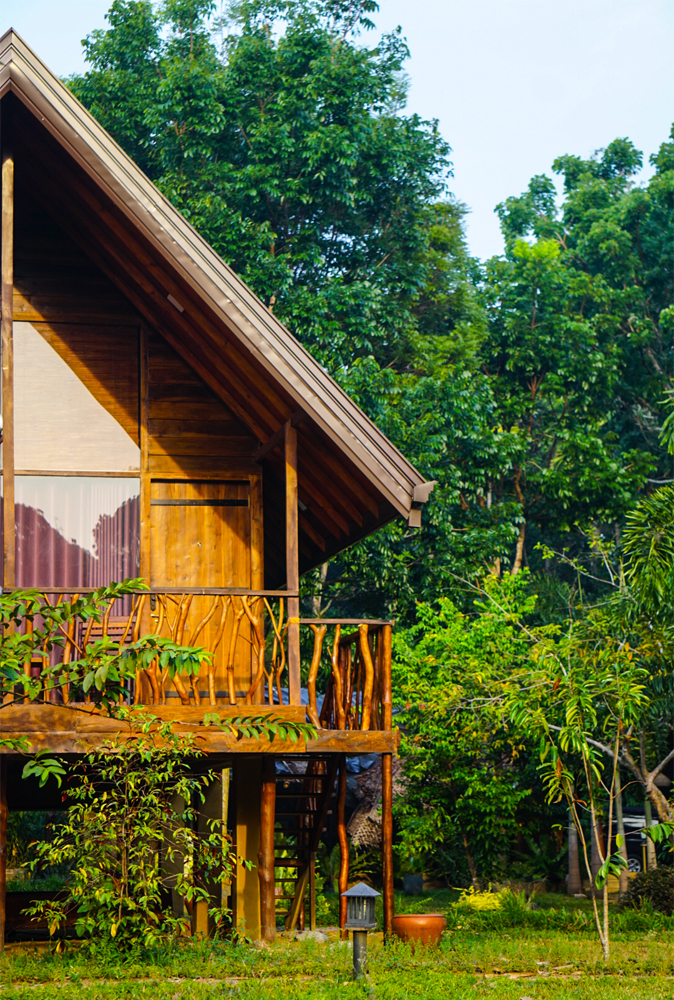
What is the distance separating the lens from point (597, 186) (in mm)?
30828

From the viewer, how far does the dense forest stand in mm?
15820

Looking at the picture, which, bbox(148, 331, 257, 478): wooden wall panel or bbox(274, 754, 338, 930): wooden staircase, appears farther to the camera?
bbox(274, 754, 338, 930): wooden staircase

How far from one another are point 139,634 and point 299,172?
1523 centimetres

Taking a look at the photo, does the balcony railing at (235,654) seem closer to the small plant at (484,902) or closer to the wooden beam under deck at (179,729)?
the wooden beam under deck at (179,729)

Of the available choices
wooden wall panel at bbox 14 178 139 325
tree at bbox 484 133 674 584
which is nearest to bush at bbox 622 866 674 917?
wooden wall panel at bbox 14 178 139 325

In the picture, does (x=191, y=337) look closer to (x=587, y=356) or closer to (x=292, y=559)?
(x=292, y=559)

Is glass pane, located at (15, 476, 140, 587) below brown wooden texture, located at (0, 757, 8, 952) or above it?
above

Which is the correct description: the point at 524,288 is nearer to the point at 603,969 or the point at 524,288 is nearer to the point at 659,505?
the point at 659,505

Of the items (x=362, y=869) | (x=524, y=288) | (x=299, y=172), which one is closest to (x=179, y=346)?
(x=362, y=869)

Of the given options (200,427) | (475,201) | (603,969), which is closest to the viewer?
(603,969)

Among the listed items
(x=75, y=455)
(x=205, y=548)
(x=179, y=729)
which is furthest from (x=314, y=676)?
(x=75, y=455)

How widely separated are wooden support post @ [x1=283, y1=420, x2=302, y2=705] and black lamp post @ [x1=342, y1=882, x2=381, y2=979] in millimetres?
1871

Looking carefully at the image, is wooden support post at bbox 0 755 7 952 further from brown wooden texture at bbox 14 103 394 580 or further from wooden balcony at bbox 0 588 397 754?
brown wooden texture at bbox 14 103 394 580

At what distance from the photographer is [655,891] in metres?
12.4
